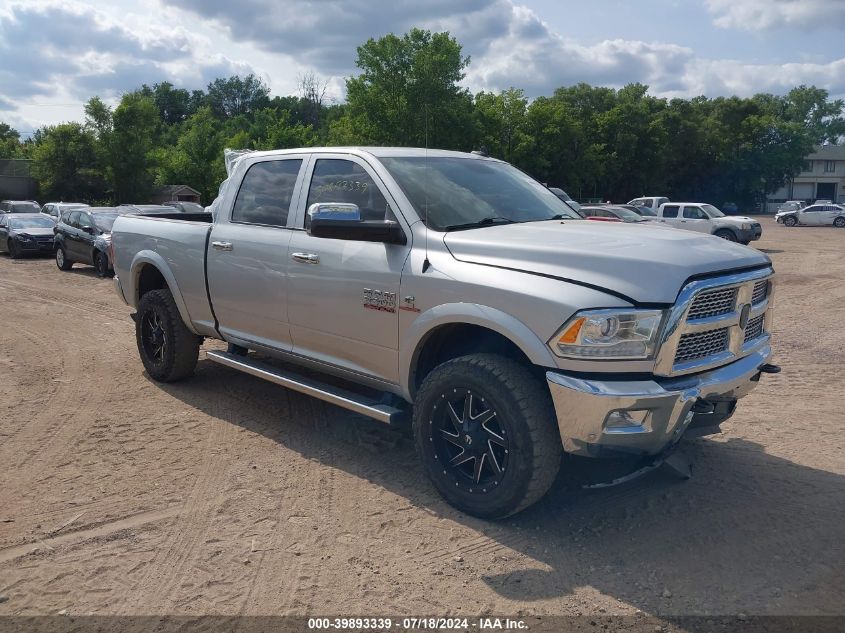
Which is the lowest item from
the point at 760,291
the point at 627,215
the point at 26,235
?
the point at 26,235

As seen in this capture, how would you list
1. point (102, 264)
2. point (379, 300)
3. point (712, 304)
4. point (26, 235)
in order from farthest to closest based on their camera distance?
point (26, 235), point (102, 264), point (379, 300), point (712, 304)

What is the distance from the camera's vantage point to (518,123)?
45031 mm

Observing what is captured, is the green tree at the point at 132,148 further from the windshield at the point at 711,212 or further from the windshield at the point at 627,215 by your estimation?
the windshield at the point at 711,212

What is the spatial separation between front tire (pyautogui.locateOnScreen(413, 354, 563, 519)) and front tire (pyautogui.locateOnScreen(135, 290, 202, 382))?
3.14m

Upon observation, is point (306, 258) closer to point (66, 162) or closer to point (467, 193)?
point (467, 193)

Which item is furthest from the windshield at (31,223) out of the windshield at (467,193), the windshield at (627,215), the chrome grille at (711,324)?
the chrome grille at (711,324)

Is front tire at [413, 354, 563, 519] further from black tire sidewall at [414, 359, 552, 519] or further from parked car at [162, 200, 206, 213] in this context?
parked car at [162, 200, 206, 213]

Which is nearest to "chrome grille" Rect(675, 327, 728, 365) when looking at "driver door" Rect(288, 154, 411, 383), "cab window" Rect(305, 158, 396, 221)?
"driver door" Rect(288, 154, 411, 383)

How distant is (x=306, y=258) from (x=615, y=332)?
227 cm

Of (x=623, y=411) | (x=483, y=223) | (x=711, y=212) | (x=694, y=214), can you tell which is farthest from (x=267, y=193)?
(x=711, y=212)

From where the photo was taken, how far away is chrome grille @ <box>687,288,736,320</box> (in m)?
3.74

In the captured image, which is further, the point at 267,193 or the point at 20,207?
the point at 20,207

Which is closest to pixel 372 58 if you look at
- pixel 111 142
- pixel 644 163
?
pixel 111 142

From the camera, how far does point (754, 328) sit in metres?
4.37
